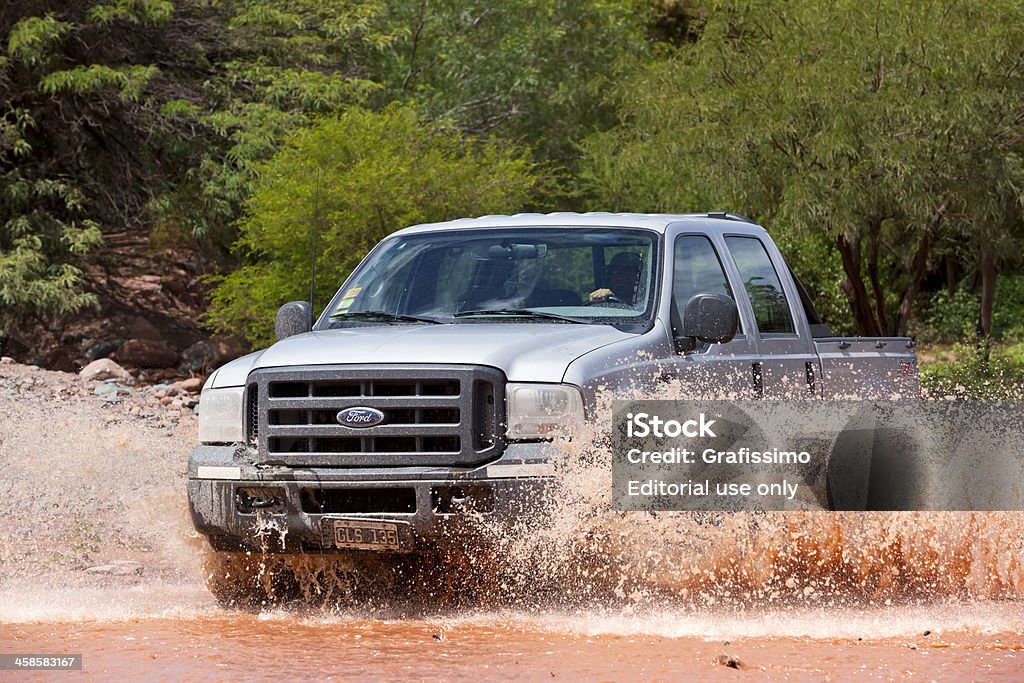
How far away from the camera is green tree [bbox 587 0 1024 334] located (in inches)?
845

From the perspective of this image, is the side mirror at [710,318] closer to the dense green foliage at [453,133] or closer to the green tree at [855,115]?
the green tree at [855,115]

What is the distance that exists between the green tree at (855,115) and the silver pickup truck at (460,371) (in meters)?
13.2

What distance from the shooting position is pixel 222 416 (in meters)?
7.57

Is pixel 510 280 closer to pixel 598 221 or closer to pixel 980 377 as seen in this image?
pixel 598 221

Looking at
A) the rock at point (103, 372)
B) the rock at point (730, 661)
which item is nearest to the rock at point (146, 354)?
the rock at point (103, 372)

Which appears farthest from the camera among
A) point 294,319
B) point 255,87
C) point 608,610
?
point 255,87

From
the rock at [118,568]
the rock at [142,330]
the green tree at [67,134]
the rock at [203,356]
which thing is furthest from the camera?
the rock at [142,330]

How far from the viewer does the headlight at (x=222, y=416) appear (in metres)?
7.53

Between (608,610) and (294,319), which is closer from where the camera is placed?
(608,610)

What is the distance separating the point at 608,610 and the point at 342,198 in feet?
53.1

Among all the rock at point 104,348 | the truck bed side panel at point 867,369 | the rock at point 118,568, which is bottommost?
the rock at point 104,348

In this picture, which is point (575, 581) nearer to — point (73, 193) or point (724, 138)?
point (724, 138)

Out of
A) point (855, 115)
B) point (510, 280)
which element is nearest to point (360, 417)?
point (510, 280)

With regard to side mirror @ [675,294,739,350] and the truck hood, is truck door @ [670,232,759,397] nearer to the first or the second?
side mirror @ [675,294,739,350]
